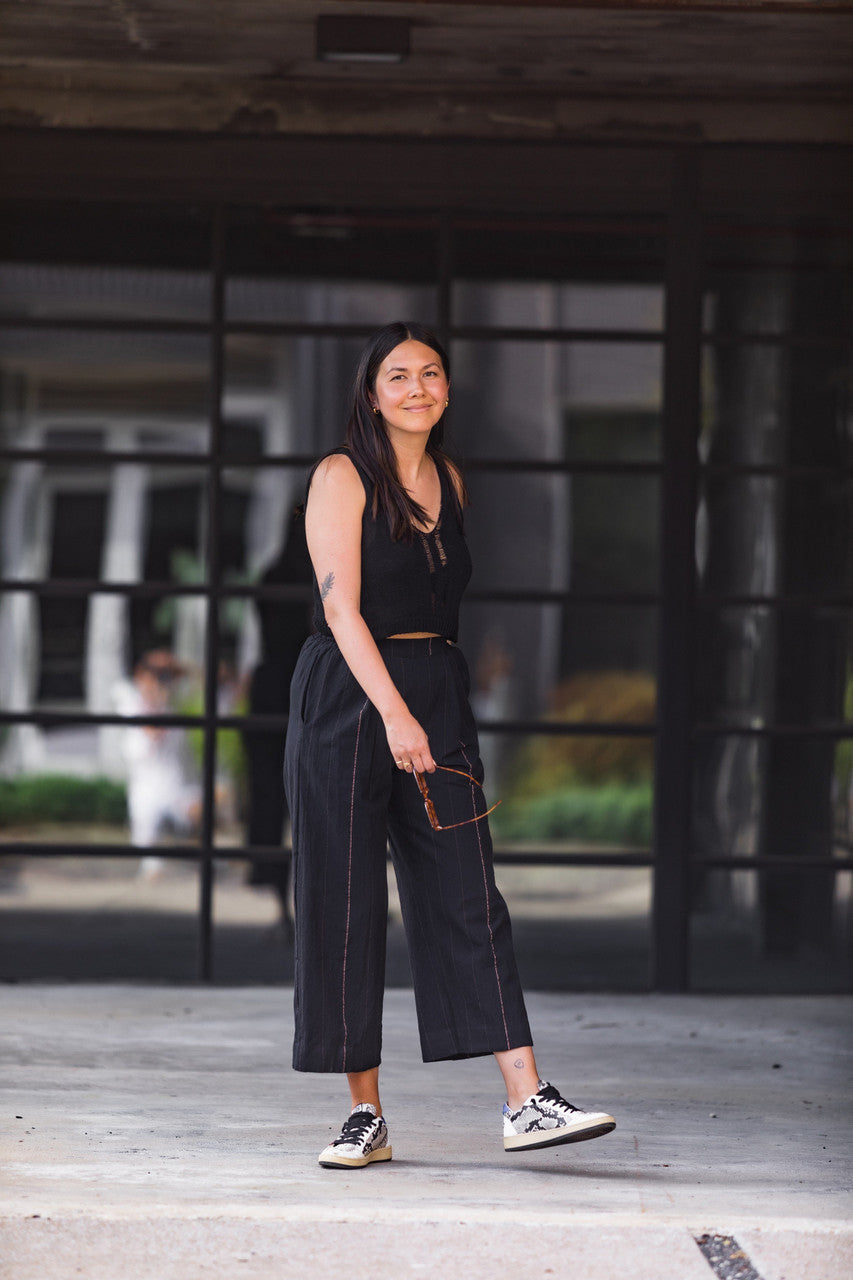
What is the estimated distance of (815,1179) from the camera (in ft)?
12.3

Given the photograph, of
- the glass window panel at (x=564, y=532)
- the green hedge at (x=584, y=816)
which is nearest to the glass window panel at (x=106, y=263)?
the glass window panel at (x=564, y=532)

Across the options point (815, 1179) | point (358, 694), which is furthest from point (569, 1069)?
point (358, 694)

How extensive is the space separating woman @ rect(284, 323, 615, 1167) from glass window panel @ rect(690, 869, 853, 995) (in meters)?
2.42

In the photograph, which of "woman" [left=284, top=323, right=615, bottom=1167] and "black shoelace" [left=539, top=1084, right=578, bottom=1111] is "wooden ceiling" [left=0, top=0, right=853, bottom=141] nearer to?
"woman" [left=284, top=323, right=615, bottom=1167]

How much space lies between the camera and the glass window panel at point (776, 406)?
20.0ft

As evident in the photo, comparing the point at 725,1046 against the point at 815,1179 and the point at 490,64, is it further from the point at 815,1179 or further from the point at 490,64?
the point at 490,64

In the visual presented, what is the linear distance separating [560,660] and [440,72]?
2104 millimetres

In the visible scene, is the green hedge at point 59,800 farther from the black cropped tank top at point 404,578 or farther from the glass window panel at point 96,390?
the black cropped tank top at point 404,578

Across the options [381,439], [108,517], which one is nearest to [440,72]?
[108,517]

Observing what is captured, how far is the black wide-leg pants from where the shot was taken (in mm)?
3764

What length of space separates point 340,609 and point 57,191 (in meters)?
2.97

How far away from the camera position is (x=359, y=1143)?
374 cm

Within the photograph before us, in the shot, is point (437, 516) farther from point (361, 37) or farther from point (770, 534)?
point (770, 534)

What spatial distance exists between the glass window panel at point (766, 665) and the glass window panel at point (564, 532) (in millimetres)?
328
